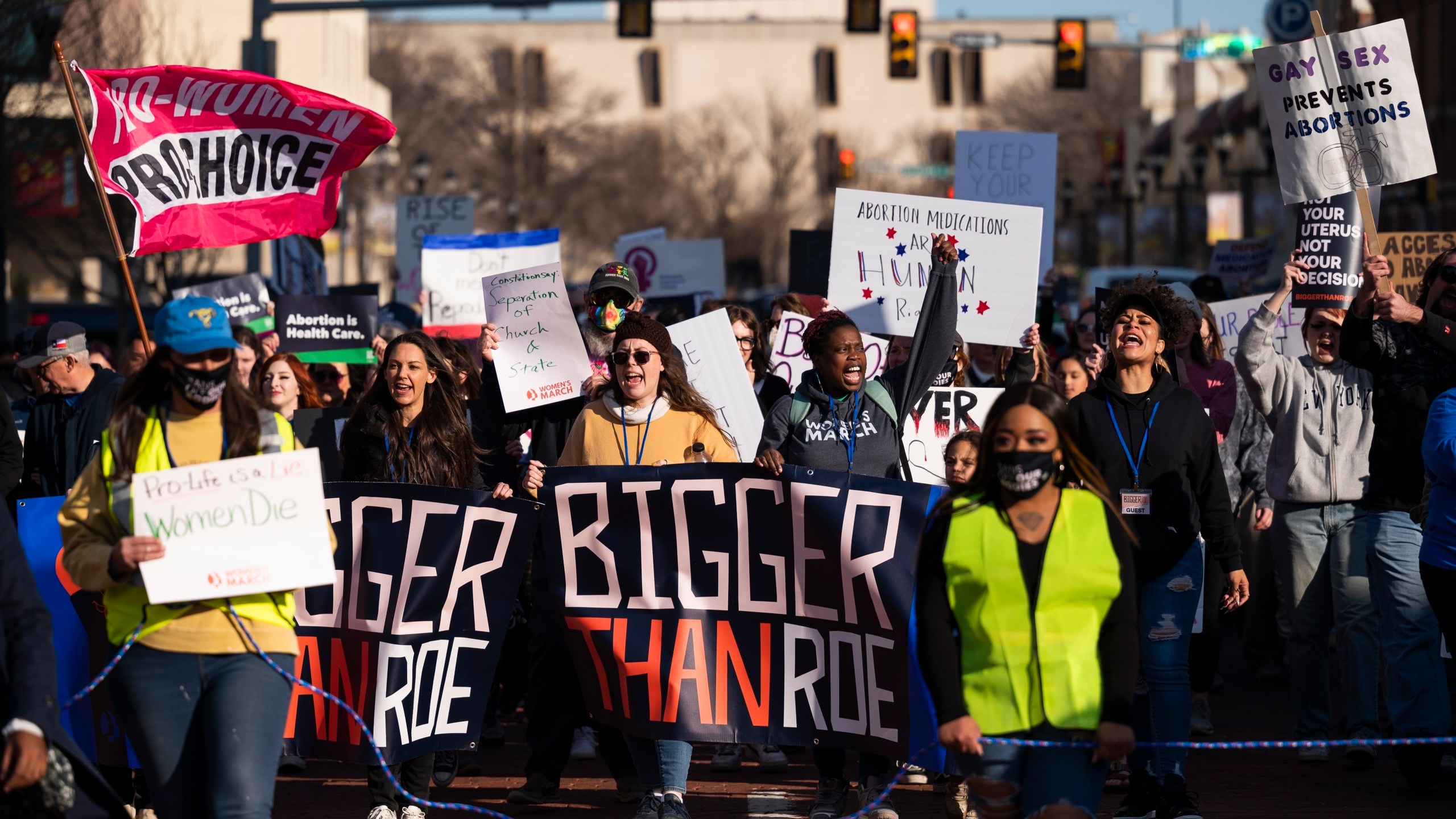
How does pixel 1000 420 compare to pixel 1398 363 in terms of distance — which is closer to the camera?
pixel 1000 420

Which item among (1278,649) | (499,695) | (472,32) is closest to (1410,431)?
(1278,649)

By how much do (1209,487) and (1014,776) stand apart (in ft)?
7.57

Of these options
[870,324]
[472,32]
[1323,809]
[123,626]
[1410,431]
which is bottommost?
[1323,809]

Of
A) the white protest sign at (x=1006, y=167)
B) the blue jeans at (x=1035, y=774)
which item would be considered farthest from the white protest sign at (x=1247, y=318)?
the blue jeans at (x=1035, y=774)

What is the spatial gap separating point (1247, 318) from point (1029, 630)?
6.77 metres

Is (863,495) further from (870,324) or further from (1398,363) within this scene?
(870,324)

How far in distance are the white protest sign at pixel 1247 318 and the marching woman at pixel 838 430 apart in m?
4.41

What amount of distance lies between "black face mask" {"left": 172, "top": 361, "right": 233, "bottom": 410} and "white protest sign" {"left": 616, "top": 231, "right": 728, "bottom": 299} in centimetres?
1109

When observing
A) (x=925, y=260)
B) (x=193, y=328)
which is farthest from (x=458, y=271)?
(x=193, y=328)

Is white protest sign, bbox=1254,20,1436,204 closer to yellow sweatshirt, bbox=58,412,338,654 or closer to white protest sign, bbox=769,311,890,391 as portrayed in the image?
white protest sign, bbox=769,311,890,391

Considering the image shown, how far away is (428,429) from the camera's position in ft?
22.2

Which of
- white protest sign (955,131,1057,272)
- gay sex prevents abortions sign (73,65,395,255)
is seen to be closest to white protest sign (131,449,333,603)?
gay sex prevents abortions sign (73,65,395,255)

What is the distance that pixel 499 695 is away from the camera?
874 centimetres

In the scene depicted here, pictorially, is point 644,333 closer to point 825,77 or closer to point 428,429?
point 428,429
